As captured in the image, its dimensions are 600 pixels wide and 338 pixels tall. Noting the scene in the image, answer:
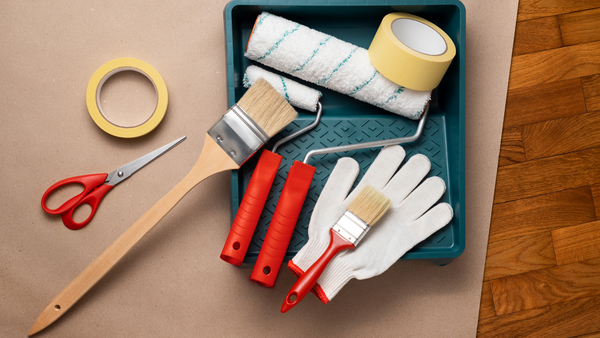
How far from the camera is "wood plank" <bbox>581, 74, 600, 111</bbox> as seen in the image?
779mm

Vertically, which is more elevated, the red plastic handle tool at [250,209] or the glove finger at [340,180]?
the red plastic handle tool at [250,209]

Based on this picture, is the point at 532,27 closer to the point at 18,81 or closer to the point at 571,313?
the point at 571,313

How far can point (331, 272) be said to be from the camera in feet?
2.09

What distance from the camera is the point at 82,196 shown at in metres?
0.68

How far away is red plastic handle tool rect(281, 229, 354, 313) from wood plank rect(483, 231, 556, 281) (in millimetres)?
339

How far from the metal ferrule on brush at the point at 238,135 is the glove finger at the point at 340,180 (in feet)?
0.44

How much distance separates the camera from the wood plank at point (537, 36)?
30.1 inches

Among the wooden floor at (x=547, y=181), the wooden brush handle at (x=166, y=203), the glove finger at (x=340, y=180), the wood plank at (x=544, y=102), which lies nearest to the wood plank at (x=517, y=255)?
the wooden floor at (x=547, y=181)

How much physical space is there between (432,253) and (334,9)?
45 centimetres

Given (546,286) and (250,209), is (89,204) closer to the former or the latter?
(250,209)

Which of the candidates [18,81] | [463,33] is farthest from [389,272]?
[18,81]

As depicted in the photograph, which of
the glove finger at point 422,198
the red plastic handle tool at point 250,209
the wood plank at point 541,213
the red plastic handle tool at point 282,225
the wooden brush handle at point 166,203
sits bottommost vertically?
the wood plank at point 541,213

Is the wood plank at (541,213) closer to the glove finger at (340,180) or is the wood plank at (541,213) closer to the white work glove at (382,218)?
the white work glove at (382,218)

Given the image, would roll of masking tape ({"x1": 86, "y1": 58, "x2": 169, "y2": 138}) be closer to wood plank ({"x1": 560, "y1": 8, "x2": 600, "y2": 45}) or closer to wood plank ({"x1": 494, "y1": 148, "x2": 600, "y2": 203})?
wood plank ({"x1": 494, "y1": 148, "x2": 600, "y2": 203})
